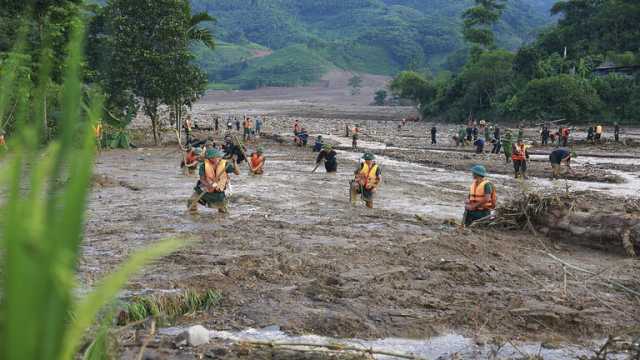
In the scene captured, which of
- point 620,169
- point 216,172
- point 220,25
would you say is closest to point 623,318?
point 216,172

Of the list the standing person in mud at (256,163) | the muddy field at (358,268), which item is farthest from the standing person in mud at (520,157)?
the standing person in mud at (256,163)

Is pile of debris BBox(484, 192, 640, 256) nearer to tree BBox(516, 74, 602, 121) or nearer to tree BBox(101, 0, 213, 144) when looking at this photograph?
tree BBox(101, 0, 213, 144)

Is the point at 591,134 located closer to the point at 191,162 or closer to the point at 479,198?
the point at 191,162

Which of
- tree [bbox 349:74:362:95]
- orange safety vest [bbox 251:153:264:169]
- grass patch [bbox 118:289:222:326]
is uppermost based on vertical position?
tree [bbox 349:74:362:95]

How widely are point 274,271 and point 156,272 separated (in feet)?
4.58

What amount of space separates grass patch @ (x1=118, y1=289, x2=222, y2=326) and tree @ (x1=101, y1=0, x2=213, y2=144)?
2243 centimetres

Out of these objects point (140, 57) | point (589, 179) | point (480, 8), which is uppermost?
point (480, 8)

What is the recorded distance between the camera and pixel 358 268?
27.2 feet

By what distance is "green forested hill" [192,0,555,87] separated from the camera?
127 m

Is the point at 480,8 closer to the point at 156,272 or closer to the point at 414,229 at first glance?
the point at 414,229

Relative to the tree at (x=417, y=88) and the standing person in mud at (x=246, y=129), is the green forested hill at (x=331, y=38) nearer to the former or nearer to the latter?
the tree at (x=417, y=88)

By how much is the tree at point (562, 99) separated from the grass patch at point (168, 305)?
4073 centimetres

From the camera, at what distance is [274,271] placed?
7.96m

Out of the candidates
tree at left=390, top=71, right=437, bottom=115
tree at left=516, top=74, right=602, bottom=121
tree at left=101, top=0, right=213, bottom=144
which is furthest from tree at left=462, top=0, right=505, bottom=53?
tree at left=101, top=0, right=213, bottom=144
